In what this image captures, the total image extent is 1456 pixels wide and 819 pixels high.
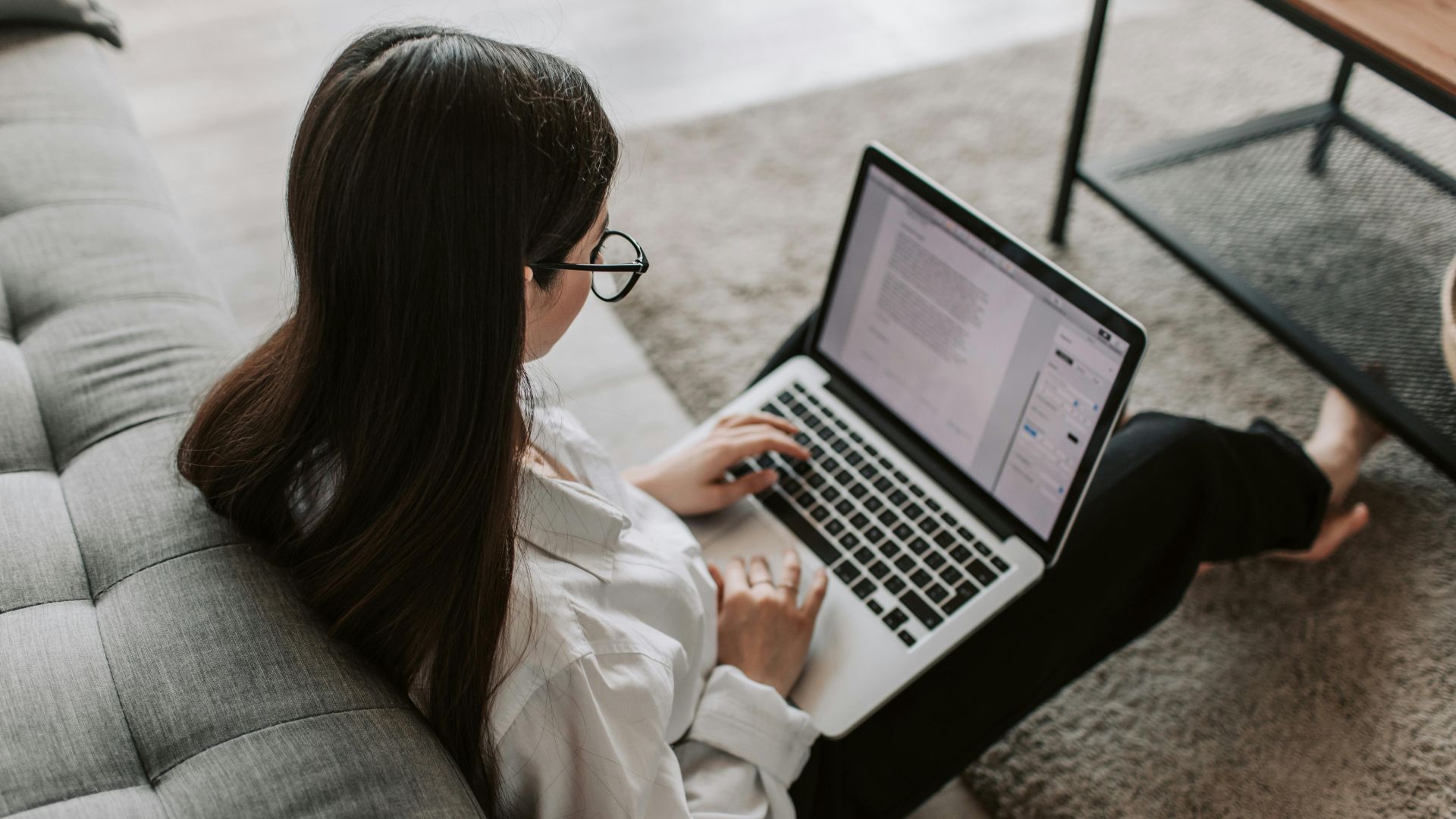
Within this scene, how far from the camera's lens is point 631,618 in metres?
0.83

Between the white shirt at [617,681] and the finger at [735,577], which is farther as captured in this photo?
the finger at [735,577]

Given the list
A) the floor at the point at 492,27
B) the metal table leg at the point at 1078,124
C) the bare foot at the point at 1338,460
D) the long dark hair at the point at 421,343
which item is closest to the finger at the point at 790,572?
the long dark hair at the point at 421,343

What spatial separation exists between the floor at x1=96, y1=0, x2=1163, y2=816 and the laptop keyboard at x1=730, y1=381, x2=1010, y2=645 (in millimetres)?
1260

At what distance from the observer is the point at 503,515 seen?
0.70 metres

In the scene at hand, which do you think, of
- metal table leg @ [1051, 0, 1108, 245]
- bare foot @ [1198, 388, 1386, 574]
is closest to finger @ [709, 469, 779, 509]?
bare foot @ [1198, 388, 1386, 574]

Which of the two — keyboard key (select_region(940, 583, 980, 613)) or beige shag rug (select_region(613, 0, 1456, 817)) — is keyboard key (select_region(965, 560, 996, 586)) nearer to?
keyboard key (select_region(940, 583, 980, 613))

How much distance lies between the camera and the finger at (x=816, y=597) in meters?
0.99

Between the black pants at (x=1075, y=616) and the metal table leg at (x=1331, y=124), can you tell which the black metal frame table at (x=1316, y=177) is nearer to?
the metal table leg at (x=1331, y=124)

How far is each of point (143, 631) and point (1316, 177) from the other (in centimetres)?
191

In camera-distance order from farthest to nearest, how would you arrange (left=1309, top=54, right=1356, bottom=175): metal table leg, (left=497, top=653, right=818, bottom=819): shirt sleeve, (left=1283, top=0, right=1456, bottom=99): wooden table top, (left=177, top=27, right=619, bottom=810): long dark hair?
1. (left=1309, top=54, right=1356, bottom=175): metal table leg
2. (left=1283, top=0, right=1456, bottom=99): wooden table top
3. (left=497, top=653, right=818, bottom=819): shirt sleeve
4. (left=177, top=27, right=619, bottom=810): long dark hair

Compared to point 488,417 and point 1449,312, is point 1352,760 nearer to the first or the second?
point 1449,312

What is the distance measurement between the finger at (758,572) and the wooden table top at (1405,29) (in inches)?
35.5

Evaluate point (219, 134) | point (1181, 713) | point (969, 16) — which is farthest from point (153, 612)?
point (969, 16)

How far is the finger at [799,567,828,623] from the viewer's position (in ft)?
3.23
